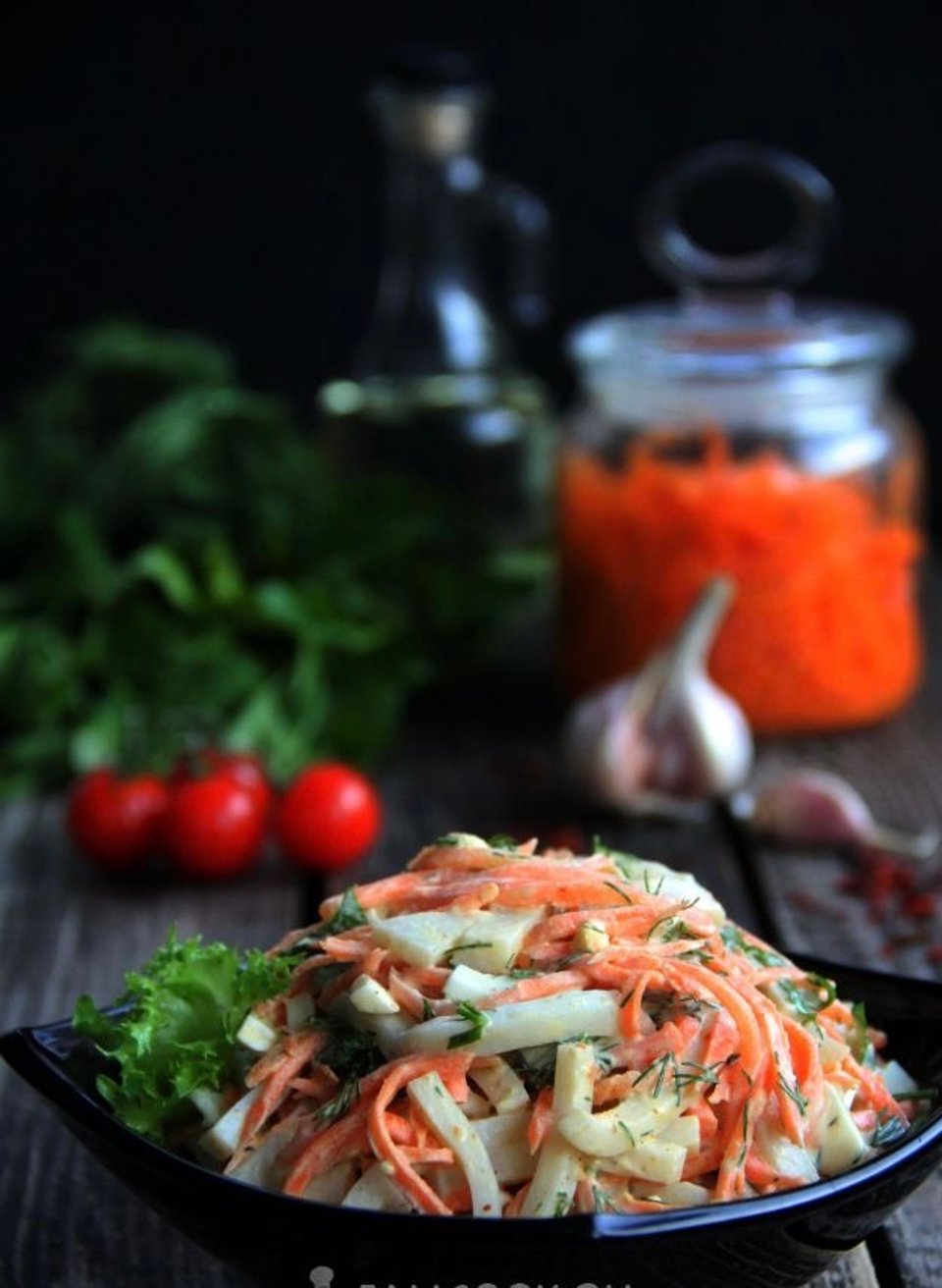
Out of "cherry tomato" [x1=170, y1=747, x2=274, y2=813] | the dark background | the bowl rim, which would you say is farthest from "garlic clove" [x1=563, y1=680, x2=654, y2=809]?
the dark background

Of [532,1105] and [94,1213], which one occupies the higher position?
[532,1105]

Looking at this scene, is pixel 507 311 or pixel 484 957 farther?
pixel 507 311

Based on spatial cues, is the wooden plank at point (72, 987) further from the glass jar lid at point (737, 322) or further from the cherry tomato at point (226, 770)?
the glass jar lid at point (737, 322)

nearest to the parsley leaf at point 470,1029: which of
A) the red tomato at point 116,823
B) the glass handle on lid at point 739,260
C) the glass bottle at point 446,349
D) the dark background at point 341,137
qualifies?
the red tomato at point 116,823

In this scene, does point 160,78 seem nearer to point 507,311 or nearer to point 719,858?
point 507,311

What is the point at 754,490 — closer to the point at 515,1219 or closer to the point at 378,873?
the point at 378,873

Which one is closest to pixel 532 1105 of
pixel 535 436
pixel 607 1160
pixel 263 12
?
pixel 607 1160

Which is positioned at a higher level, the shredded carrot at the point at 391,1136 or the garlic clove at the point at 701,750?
the shredded carrot at the point at 391,1136

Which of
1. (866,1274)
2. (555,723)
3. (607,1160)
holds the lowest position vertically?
(555,723)
